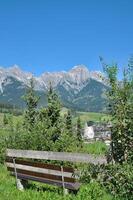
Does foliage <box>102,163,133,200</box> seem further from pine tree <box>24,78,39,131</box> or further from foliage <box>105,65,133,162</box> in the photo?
pine tree <box>24,78,39,131</box>

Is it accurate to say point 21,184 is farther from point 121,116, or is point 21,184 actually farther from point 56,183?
point 121,116

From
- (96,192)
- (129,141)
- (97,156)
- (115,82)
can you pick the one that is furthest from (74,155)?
(96,192)

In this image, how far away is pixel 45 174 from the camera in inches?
533

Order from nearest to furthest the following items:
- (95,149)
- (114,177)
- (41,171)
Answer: (41,171)
(114,177)
(95,149)

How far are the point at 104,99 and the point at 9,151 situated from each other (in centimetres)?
408

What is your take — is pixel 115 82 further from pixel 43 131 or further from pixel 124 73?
pixel 43 131

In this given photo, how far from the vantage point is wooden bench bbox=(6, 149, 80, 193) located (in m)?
12.9

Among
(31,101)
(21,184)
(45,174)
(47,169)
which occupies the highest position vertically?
Answer: (31,101)

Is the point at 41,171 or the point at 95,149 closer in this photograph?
the point at 41,171

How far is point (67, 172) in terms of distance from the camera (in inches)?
511

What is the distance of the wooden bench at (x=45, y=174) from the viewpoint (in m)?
12.9

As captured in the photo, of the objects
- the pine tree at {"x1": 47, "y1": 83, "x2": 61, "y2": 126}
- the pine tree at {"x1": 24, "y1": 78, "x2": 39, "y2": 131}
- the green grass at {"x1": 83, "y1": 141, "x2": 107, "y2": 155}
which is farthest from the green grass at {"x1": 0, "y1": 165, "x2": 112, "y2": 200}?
the pine tree at {"x1": 24, "y1": 78, "x2": 39, "y2": 131}

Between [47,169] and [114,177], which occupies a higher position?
[47,169]

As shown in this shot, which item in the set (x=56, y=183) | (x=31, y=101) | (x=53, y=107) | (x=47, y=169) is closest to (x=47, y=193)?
(x=56, y=183)
